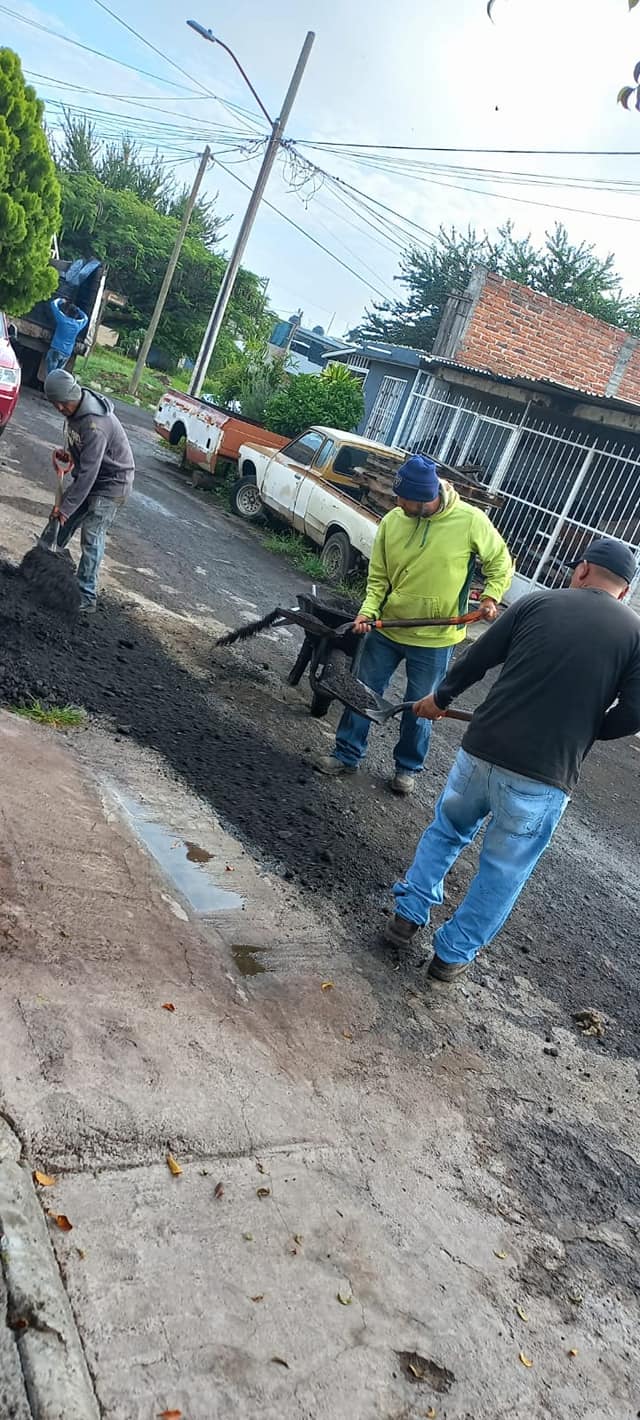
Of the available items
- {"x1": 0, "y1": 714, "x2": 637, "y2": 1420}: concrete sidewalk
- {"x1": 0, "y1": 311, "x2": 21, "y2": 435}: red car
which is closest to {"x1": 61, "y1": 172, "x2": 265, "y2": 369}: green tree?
{"x1": 0, "y1": 311, "x2": 21, "y2": 435}: red car

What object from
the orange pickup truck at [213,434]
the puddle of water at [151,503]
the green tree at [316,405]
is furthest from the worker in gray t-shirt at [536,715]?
the green tree at [316,405]

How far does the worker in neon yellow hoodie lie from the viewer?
5559mm

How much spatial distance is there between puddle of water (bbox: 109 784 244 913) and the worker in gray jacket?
8.29ft

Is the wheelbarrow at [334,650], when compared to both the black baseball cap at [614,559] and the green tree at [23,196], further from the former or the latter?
the green tree at [23,196]

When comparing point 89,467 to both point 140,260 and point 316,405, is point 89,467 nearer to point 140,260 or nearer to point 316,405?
point 316,405

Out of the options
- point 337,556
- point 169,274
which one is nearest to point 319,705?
point 337,556

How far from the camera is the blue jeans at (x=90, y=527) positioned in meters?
6.65

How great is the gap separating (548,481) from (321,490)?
472 centimetres

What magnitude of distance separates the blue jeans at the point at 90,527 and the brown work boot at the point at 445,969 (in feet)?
12.6

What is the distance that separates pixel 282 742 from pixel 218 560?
4824 millimetres

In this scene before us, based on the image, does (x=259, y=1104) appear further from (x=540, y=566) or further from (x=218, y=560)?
(x=540, y=566)

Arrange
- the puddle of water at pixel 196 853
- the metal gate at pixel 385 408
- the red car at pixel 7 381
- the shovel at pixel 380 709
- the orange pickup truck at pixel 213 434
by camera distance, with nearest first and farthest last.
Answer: the puddle of water at pixel 196 853, the shovel at pixel 380 709, the red car at pixel 7 381, the orange pickup truck at pixel 213 434, the metal gate at pixel 385 408

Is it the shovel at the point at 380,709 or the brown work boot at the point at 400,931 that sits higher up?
the shovel at the point at 380,709

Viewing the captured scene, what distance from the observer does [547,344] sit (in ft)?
61.8
